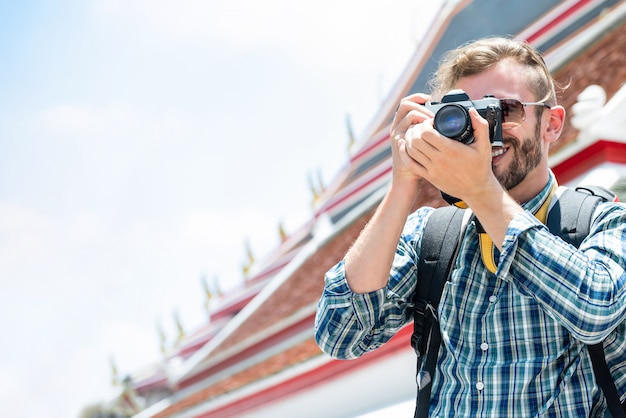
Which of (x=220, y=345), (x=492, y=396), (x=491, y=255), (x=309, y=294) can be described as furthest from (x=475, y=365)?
(x=220, y=345)

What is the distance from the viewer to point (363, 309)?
1.30m

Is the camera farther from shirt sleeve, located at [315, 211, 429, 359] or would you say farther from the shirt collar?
shirt sleeve, located at [315, 211, 429, 359]

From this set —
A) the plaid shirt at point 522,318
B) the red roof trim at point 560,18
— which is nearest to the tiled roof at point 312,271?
the red roof trim at point 560,18

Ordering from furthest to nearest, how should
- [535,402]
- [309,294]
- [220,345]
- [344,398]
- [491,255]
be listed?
[220,345] < [309,294] < [344,398] < [491,255] < [535,402]

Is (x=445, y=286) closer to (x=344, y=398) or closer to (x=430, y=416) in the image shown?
(x=430, y=416)

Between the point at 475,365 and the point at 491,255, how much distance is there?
17 centimetres

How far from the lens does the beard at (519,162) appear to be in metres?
1.24

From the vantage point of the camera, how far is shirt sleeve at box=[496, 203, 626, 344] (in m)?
1.06

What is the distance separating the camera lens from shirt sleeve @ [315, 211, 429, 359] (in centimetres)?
28

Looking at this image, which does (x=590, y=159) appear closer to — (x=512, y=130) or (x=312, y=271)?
(x=512, y=130)

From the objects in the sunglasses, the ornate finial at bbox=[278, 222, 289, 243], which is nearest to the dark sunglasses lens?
the sunglasses

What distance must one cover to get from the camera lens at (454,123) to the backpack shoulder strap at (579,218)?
0.19 m

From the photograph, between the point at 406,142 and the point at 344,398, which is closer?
the point at 406,142

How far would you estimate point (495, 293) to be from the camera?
1.22 metres
